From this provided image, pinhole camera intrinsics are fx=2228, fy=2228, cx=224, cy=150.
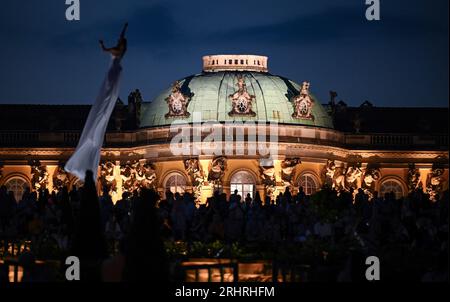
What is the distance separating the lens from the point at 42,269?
4659cm

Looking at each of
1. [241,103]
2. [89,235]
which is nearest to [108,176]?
[241,103]

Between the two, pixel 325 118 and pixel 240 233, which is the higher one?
pixel 325 118

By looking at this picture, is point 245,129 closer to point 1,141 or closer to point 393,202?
point 1,141

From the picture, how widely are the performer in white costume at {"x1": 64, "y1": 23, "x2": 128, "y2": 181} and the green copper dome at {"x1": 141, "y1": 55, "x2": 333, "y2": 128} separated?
170 ft

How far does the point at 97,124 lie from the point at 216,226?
6.38 meters

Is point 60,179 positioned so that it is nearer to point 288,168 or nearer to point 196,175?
point 196,175

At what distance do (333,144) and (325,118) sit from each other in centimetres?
183

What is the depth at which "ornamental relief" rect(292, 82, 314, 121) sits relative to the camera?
108 meters

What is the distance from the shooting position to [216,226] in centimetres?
6050

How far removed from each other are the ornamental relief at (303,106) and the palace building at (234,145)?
0.16 feet

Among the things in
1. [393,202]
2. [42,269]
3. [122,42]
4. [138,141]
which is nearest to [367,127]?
[138,141]

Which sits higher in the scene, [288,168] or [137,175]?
[288,168]

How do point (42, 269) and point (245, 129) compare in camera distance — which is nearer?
point (42, 269)

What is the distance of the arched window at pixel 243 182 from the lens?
107 meters
